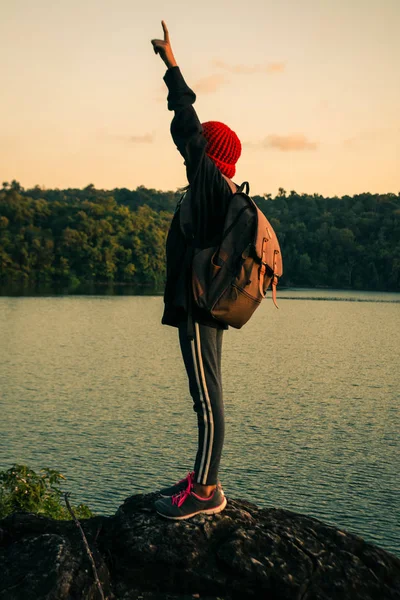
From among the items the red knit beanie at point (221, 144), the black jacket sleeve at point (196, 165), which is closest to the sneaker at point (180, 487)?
the black jacket sleeve at point (196, 165)

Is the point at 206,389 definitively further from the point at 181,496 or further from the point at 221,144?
the point at 221,144

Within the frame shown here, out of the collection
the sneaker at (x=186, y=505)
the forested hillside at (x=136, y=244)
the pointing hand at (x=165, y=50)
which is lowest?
the sneaker at (x=186, y=505)

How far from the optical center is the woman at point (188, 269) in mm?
3684

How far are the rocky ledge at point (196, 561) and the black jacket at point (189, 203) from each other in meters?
1.13

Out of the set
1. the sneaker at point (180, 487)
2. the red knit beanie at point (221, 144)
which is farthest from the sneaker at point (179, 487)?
the red knit beanie at point (221, 144)

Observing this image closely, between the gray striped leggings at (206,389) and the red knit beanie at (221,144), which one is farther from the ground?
the red knit beanie at (221,144)

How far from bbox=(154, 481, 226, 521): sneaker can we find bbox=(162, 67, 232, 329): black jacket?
3.08 ft

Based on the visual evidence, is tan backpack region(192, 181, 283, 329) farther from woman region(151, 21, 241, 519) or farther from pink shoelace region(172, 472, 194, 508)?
pink shoelace region(172, 472, 194, 508)

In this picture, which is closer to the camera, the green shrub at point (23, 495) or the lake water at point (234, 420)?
the green shrub at point (23, 495)

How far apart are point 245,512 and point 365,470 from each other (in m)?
8.98

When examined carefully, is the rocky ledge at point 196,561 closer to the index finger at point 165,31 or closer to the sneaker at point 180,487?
the sneaker at point 180,487

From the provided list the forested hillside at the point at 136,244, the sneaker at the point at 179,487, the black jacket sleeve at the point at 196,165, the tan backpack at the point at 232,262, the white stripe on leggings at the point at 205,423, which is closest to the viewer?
the black jacket sleeve at the point at 196,165

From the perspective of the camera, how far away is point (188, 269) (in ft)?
12.7

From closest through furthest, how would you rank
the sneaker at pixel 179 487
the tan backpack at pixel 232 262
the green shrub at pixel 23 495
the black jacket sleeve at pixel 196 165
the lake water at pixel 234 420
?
the black jacket sleeve at pixel 196 165 < the tan backpack at pixel 232 262 < the sneaker at pixel 179 487 < the green shrub at pixel 23 495 < the lake water at pixel 234 420
